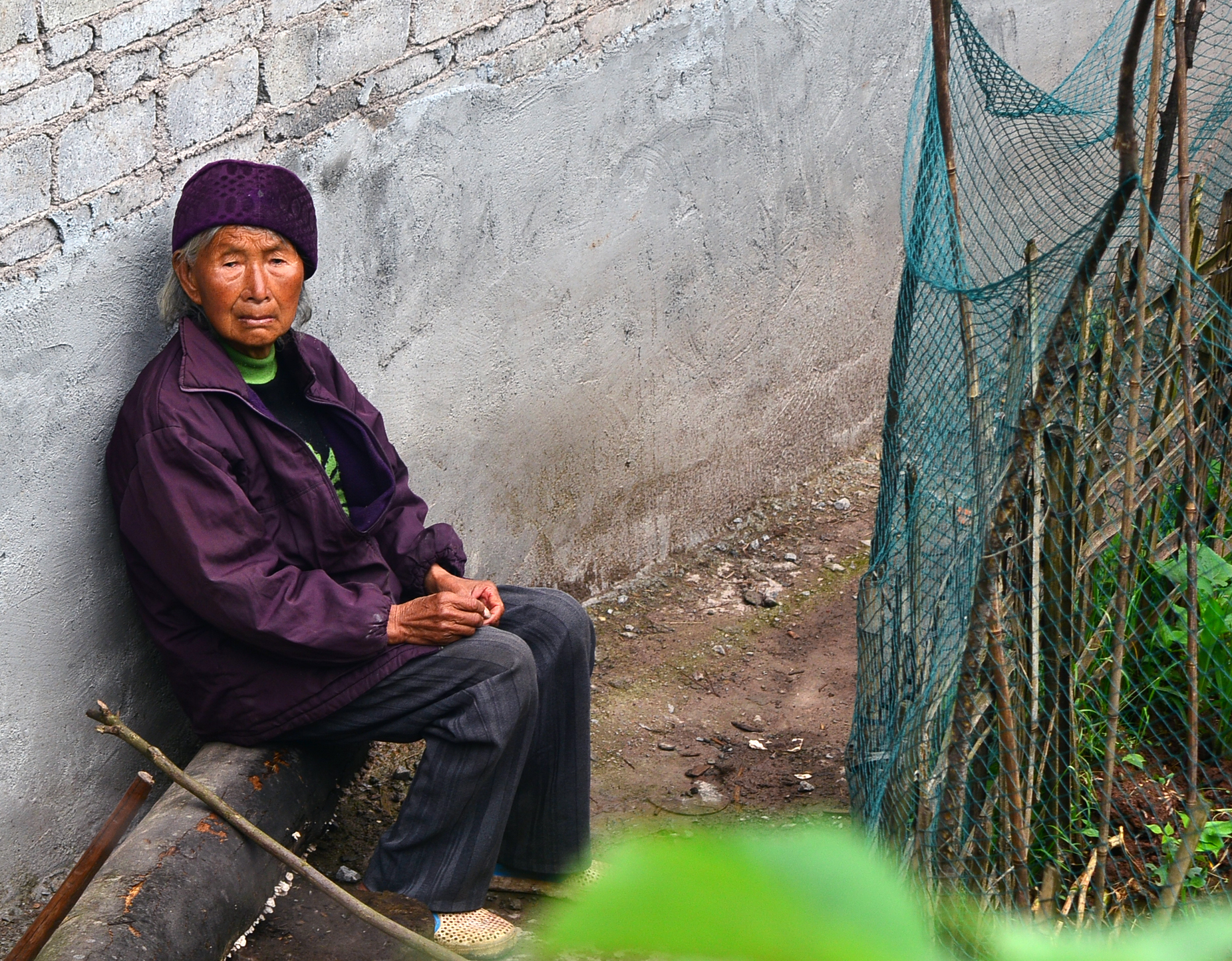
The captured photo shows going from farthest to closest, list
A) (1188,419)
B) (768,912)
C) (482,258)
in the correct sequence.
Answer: (482,258), (1188,419), (768,912)

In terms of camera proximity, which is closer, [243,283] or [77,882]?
[77,882]

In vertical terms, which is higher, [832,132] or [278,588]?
[832,132]

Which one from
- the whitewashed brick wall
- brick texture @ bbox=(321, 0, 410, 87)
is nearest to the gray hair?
the whitewashed brick wall

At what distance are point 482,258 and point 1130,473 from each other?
1.72 metres

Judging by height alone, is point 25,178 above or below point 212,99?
below

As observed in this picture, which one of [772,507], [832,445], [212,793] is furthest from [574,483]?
[212,793]

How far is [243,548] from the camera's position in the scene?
2363mm

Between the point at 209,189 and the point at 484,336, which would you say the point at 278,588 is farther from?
the point at 484,336

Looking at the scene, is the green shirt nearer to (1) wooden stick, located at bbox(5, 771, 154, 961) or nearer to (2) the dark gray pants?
(2) the dark gray pants

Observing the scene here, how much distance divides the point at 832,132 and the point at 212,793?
9.68 feet

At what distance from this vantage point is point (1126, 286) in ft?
7.38

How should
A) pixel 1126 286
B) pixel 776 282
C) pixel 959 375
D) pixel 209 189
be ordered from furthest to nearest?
pixel 776 282, pixel 959 375, pixel 209 189, pixel 1126 286

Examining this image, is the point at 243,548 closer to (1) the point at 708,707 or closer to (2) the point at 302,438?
(2) the point at 302,438

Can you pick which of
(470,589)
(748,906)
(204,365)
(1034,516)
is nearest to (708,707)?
(470,589)
